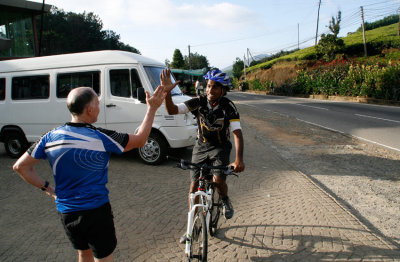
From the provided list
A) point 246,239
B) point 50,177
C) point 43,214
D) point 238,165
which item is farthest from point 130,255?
point 50,177

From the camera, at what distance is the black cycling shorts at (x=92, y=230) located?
6.56ft

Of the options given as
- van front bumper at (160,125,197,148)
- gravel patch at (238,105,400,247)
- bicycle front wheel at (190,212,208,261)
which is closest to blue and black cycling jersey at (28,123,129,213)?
bicycle front wheel at (190,212,208,261)

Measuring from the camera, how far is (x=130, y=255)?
3.26 metres

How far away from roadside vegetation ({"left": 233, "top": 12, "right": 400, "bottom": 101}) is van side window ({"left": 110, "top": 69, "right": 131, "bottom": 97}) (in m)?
20.5

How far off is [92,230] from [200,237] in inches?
43.7

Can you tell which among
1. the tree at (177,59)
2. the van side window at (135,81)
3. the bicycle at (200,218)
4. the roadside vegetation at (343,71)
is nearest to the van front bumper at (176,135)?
the van side window at (135,81)

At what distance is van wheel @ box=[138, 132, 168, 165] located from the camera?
661 centimetres

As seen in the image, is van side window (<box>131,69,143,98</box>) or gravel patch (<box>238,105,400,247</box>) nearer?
gravel patch (<box>238,105,400,247</box>)

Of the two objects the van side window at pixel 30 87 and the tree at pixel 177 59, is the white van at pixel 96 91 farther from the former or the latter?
the tree at pixel 177 59

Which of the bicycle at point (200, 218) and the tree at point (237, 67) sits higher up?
the tree at point (237, 67)

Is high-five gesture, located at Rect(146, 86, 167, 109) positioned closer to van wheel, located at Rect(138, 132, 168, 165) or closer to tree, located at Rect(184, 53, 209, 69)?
van wheel, located at Rect(138, 132, 168, 165)

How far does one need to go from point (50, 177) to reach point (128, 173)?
5.24 feet

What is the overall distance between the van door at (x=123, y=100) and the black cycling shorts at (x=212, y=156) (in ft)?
11.6

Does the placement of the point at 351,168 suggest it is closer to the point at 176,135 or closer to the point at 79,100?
the point at 176,135
